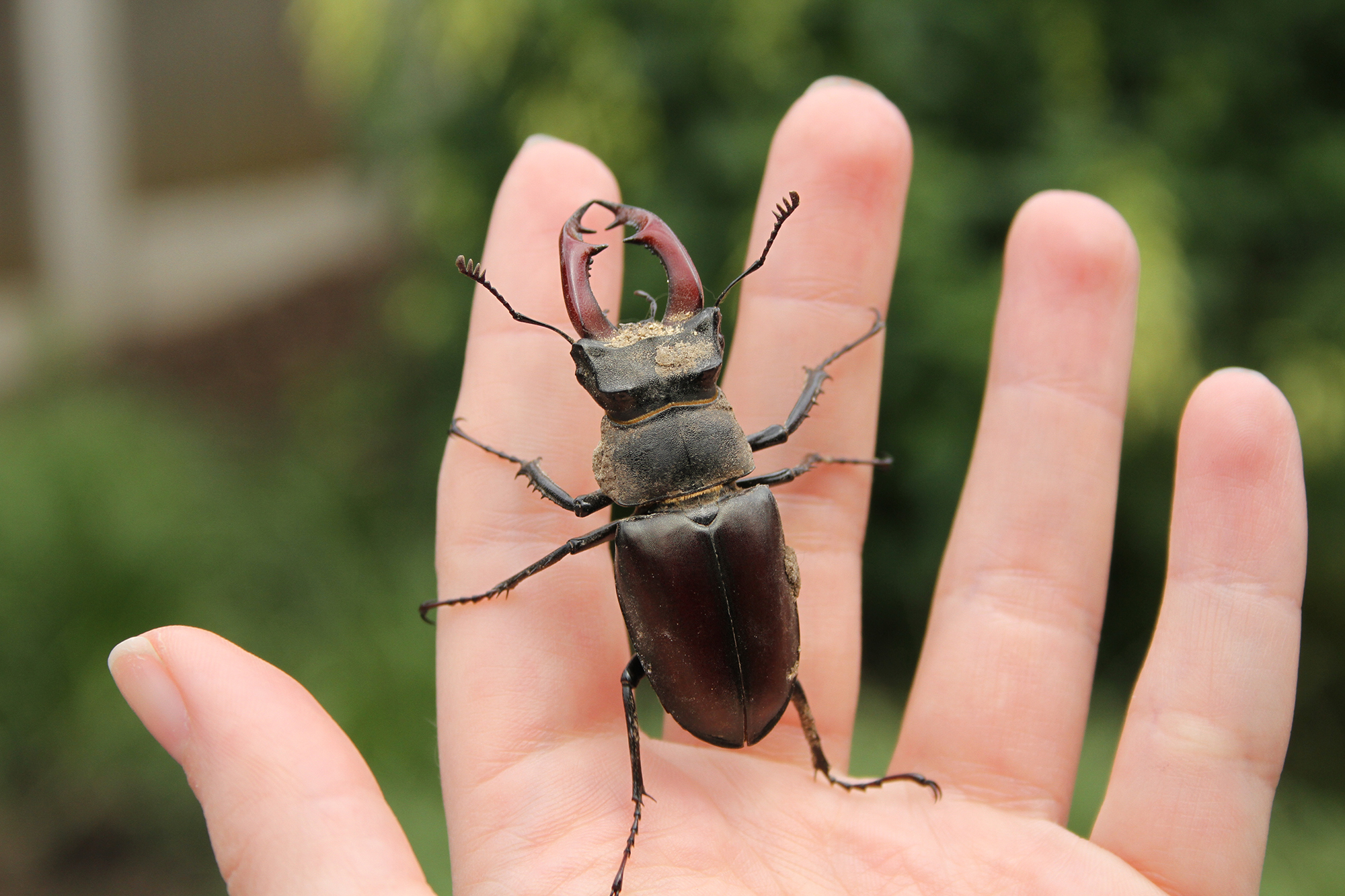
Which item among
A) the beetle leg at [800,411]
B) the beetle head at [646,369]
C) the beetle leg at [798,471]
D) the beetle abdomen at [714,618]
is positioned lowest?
the beetle abdomen at [714,618]

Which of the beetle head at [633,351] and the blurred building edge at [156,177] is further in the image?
the blurred building edge at [156,177]

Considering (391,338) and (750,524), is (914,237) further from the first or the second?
(391,338)

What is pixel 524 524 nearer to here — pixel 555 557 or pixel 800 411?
pixel 555 557

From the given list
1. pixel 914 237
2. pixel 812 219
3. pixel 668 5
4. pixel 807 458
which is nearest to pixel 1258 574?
pixel 807 458

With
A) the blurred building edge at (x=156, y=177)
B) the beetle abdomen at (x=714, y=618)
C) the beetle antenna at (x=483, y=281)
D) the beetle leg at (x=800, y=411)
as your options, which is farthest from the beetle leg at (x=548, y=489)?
the blurred building edge at (x=156, y=177)

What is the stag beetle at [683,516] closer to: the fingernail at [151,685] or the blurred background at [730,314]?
the fingernail at [151,685]

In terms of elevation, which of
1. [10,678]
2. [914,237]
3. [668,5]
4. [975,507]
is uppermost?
[668,5]
